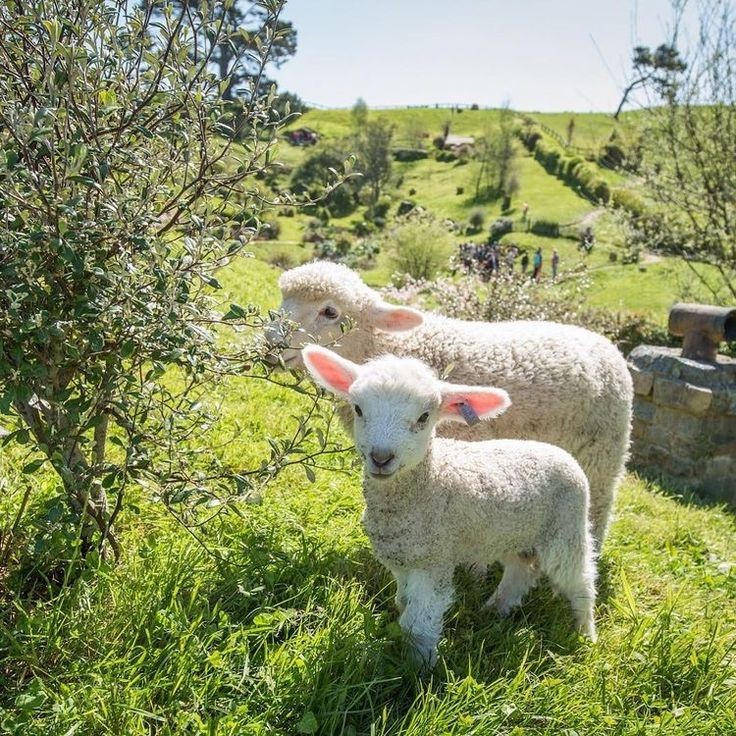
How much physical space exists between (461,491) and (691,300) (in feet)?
40.9

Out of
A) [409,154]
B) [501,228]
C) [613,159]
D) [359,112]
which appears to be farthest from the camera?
[359,112]

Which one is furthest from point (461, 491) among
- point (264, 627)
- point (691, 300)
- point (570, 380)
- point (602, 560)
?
point (691, 300)

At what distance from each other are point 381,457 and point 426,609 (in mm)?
681

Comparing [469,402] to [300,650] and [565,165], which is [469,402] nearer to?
[300,650]

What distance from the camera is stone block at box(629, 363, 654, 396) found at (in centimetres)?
693

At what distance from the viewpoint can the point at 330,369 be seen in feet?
8.90

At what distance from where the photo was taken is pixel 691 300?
13.4m

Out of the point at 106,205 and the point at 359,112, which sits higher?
the point at 359,112

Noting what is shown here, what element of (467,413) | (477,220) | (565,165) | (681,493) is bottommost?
(681,493)

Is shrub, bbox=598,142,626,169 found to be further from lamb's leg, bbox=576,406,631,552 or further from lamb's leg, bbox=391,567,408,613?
lamb's leg, bbox=391,567,408,613

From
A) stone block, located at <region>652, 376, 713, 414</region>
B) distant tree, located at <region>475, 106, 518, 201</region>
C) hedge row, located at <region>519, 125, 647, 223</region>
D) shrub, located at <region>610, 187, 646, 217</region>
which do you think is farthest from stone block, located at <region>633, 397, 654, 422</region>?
distant tree, located at <region>475, 106, 518, 201</region>

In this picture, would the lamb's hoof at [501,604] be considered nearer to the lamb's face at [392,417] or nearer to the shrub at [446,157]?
the lamb's face at [392,417]

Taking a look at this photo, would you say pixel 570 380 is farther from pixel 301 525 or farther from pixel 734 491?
pixel 734 491

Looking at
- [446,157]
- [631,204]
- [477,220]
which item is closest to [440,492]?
[631,204]
